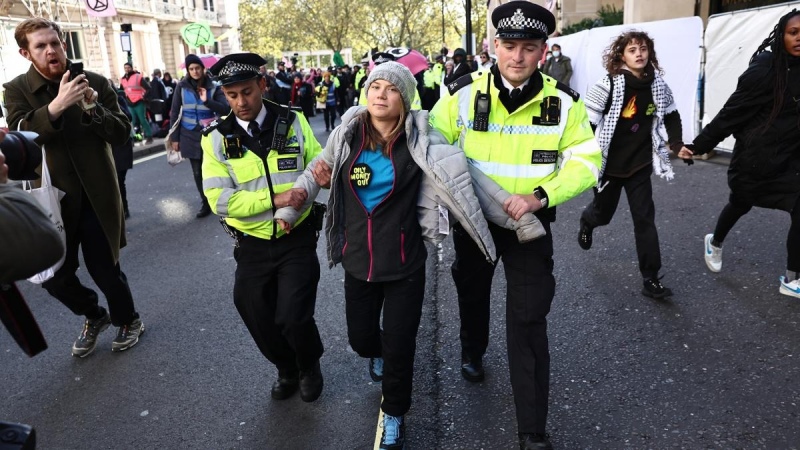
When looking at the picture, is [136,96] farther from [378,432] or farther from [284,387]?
[378,432]

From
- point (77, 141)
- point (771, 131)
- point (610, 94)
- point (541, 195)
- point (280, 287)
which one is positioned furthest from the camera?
point (610, 94)

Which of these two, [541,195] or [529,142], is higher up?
[529,142]

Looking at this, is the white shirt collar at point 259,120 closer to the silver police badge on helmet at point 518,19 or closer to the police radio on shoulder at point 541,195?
the silver police badge on helmet at point 518,19

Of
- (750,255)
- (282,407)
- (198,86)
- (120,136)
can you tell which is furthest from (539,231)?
(198,86)

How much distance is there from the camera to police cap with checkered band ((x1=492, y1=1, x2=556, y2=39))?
2.70 m

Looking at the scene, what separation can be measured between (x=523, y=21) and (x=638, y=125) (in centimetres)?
215

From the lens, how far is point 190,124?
749cm

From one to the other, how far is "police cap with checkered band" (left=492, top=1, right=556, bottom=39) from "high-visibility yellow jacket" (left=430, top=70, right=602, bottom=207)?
19cm

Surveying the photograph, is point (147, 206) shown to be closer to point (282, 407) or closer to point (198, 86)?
point (198, 86)

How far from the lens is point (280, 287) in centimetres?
320

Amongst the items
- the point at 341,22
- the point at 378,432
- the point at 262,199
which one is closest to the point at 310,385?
the point at 378,432

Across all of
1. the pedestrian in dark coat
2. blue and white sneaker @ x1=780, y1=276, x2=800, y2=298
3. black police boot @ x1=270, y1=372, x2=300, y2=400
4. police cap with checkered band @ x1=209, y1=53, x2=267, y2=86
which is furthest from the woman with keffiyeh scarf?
black police boot @ x1=270, y1=372, x2=300, y2=400

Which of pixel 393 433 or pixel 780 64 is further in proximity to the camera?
pixel 780 64

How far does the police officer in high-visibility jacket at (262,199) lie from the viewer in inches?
121
